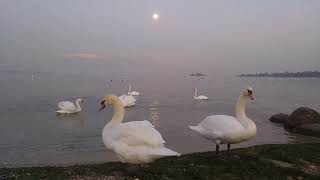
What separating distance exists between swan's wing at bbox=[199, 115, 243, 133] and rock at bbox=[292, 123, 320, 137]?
45.5ft

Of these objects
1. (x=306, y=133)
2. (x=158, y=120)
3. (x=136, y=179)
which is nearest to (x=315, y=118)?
(x=306, y=133)

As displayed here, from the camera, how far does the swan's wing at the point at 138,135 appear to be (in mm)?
9609

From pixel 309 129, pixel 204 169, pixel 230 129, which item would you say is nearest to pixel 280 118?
pixel 309 129

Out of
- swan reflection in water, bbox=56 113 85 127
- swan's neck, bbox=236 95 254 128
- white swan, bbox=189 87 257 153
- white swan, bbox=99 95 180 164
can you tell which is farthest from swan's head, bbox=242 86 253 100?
swan reflection in water, bbox=56 113 85 127

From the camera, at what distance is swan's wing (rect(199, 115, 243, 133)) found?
40.7 feet

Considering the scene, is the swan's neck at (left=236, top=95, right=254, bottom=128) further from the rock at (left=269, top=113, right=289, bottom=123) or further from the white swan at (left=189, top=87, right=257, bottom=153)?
the rock at (left=269, top=113, right=289, bottom=123)

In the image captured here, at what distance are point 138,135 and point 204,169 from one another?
1.78m

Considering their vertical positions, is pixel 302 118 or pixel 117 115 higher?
pixel 117 115

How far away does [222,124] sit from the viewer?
12609 millimetres

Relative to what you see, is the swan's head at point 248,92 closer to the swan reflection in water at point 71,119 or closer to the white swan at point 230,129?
the white swan at point 230,129

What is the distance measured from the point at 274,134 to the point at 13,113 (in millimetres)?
19207

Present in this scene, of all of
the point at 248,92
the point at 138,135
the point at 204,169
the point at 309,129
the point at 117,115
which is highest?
the point at 248,92

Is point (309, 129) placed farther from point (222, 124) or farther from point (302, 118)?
point (222, 124)

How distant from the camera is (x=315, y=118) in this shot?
2841cm
